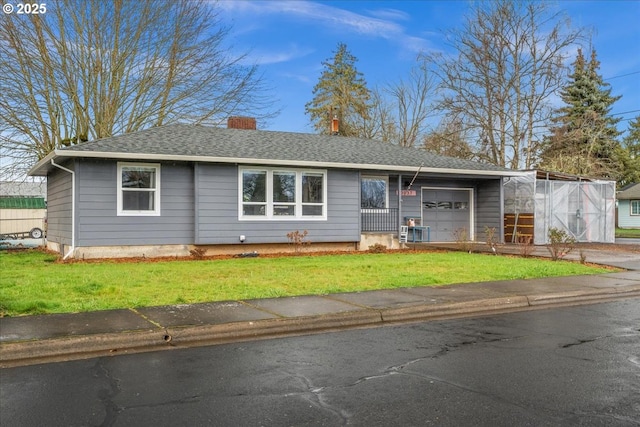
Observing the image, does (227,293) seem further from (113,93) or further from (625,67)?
(625,67)

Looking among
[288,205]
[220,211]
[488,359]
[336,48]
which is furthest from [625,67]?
[488,359]

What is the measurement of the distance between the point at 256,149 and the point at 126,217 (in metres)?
4.91

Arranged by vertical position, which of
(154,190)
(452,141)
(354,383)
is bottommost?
(354,383)

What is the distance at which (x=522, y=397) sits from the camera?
4539mm

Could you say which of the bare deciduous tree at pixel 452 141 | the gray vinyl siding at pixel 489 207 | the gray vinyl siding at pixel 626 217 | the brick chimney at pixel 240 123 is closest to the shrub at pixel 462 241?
the gray vinyl siding at pixel 489 207

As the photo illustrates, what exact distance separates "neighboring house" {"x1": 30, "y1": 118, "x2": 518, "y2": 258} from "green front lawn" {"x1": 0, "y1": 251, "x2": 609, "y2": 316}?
1.63 metres

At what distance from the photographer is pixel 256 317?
742 centimetres

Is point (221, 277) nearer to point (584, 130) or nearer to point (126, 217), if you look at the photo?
point (126, 217)

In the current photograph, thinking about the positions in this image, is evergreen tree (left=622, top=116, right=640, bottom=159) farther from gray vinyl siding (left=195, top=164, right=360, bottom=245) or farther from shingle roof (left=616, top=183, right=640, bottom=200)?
gray vinyl siding (left=195, top=164, right=360, bottom=245)

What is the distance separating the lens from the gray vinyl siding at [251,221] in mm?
16656

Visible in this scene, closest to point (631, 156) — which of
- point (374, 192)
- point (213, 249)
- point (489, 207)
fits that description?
point (489, 207)

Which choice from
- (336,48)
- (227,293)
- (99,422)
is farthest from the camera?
(336,48)

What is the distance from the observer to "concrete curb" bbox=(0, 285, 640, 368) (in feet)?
19.2

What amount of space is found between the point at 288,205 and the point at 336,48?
3445 centimetres
